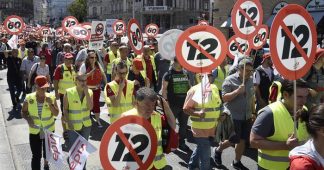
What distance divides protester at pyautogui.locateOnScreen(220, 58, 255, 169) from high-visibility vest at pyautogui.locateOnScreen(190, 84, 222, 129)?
0.26 metres

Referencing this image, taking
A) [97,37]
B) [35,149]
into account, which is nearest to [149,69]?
[97,37]

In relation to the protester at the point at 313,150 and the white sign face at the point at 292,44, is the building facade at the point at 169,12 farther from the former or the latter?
the protester at the point at 313,150

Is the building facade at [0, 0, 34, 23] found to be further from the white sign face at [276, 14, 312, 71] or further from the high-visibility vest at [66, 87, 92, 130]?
the white sign face at [276, 14, 312, 71]

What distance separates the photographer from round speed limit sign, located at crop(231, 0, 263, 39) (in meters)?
6.77

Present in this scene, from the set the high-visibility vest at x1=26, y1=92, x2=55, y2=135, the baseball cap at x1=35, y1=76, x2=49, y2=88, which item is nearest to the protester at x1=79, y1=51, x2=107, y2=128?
the high-visibility vest at x1=26, y1=92, x2=55, y2=135

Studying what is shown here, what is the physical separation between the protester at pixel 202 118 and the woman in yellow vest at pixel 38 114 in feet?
6.11

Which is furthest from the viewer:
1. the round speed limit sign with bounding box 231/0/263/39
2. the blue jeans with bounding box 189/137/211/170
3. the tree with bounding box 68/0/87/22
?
the tree with bounding box 68/0/87/22

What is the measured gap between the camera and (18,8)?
498ft

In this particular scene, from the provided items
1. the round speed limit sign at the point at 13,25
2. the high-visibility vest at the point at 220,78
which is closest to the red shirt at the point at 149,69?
the high-visibility vest at the point at 220,78

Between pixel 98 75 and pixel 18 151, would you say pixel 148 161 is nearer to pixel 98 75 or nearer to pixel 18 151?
pixel 18 151

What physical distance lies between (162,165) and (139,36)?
19.3 feet

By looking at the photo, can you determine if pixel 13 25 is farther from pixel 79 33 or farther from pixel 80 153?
pixel 80 153

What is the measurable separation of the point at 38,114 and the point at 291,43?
356 centimetres

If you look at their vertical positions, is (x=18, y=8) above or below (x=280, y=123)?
above
